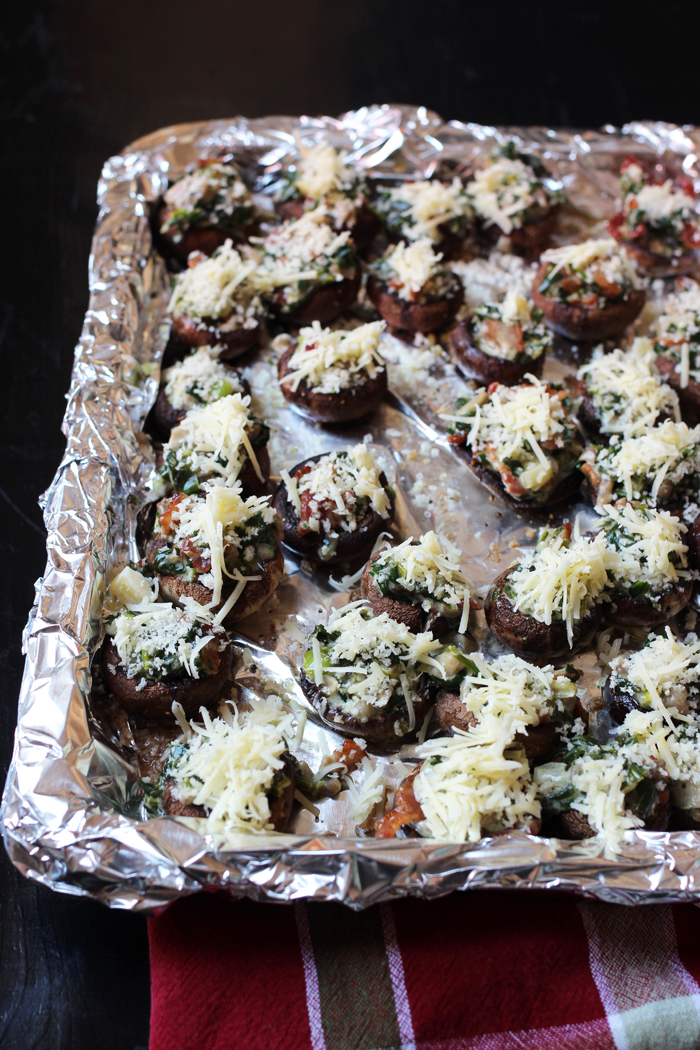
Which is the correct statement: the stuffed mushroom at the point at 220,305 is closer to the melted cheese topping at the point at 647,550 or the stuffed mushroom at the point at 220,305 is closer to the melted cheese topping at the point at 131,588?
the melted cheese topping at the point at 131,588

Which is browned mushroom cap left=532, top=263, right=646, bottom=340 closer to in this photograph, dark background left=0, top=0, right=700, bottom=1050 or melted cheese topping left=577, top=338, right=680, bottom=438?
melted cheese topping left=577, top=338, right=680, bottom=438

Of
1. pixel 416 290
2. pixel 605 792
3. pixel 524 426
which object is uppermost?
pixel 416 290

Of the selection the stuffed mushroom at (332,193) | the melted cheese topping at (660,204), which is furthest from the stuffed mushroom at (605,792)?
the melted cheese topping at (660,204)

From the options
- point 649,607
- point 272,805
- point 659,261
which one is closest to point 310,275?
point 659,261

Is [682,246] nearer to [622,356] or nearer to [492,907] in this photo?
[622,356]

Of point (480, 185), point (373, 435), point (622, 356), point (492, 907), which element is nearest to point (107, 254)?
point (373, 435)

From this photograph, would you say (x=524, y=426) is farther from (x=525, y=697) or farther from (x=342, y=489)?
(x=525, y=697)

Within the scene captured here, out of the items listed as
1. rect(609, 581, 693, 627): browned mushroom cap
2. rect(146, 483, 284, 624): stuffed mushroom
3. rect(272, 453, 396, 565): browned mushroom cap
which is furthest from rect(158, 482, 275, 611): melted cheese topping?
rect(609, 581, 693, 627): browned mushroom cap
